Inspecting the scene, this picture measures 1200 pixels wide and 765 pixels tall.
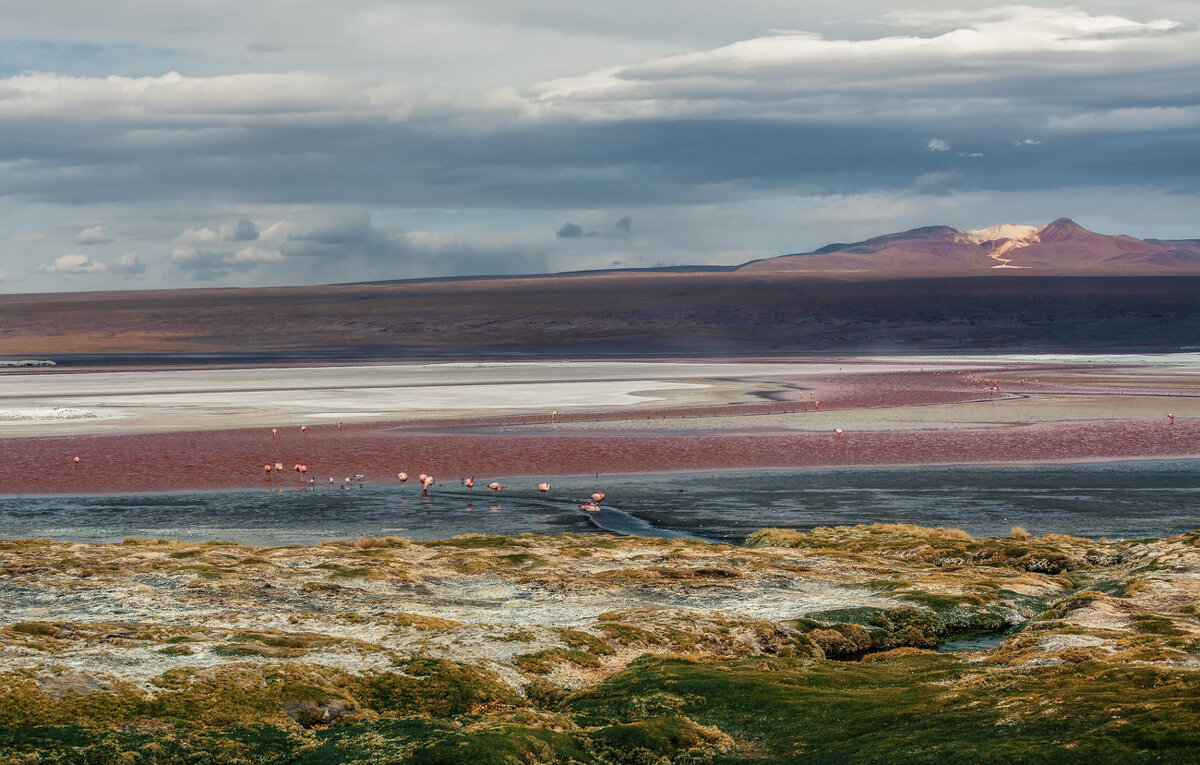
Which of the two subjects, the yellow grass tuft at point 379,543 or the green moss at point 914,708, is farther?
the yellow grass tuft at point 379,543

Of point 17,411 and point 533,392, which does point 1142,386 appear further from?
point 17,411

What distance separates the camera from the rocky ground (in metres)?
13.0

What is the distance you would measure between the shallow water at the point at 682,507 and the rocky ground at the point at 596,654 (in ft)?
19.6

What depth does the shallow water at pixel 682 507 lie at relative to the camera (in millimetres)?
33594

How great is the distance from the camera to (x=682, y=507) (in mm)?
37188

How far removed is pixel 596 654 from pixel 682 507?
64.0 feet

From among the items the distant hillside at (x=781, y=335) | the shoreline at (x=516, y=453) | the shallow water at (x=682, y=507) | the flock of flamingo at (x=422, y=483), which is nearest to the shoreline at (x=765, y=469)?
the shoreline at (x=516, y=453)

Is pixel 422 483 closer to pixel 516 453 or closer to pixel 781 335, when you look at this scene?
pixel 516 453

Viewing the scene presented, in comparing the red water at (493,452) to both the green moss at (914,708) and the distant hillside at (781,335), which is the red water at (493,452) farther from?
the distant hillside at (781,335)

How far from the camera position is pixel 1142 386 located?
78.9m

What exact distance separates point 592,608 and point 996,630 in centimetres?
709

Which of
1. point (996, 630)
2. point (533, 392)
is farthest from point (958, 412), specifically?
point (996, 630)

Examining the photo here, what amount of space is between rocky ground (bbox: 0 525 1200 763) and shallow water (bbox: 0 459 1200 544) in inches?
235

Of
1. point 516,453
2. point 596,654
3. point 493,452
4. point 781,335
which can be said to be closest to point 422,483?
point 516,453
